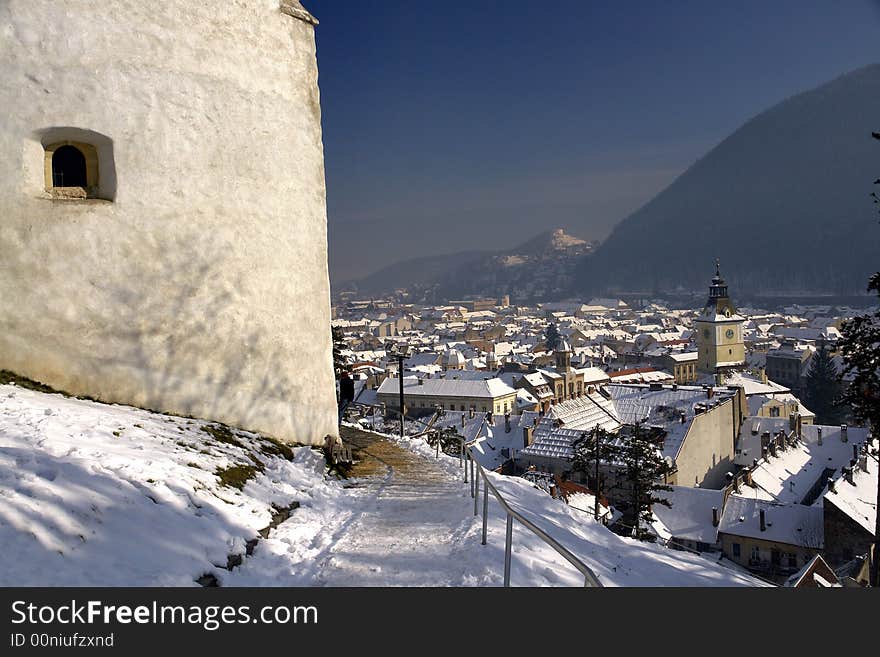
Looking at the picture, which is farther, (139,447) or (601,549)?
(601,549)

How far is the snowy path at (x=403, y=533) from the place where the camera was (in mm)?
5496

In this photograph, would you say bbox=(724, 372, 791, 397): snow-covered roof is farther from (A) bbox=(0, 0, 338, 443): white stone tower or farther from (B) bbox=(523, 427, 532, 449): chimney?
(A) bbox=(0, 0, 338, 443): white stone tower

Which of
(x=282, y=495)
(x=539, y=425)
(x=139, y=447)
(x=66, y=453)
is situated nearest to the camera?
(x=66, y=453)

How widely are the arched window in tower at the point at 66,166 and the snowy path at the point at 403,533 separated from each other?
210 inches

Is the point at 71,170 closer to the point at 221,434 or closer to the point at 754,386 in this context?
the point at 221,434

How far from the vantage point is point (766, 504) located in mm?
31531

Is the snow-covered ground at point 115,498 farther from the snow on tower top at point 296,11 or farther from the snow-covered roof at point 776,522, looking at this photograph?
the snow-covered roof at point 776,522

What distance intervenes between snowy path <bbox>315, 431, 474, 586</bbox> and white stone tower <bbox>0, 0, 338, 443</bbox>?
1.94m

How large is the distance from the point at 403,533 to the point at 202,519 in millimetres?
2087

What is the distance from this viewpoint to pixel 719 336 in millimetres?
89625
